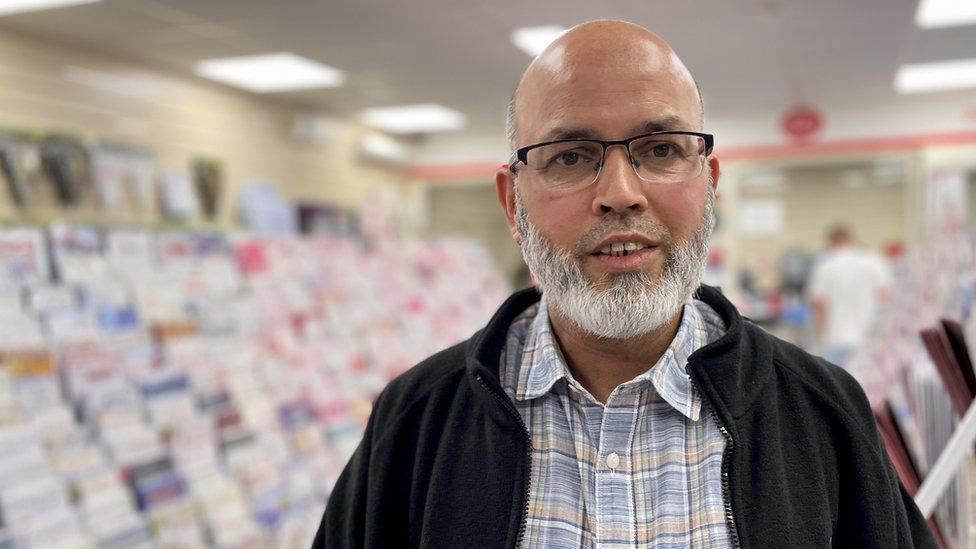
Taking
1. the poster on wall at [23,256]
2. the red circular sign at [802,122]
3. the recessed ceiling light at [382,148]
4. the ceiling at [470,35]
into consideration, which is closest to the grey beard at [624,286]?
the poster on wall at [23,256]

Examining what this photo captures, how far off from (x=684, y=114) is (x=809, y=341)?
10025 millimetres

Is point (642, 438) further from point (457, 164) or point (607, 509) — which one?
point (457, 164)

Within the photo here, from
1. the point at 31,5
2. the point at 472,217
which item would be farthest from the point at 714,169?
the point at 472,217

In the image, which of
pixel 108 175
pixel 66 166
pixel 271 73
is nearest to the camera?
pixel 66 166

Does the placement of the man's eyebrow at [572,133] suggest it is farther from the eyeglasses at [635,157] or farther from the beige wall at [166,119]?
the beige wall at [166,119]

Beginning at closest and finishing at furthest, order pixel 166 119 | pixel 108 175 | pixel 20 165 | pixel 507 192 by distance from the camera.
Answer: pixel 507 192, pixel 20 165, pixel 108 175, pixel 166 119

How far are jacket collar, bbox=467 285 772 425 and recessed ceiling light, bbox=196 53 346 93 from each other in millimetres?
5378

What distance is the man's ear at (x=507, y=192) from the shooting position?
1.30 meters

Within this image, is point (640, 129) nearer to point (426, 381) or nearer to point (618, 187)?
point (618, 187)

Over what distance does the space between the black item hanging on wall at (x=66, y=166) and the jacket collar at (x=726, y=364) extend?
487 centimetres

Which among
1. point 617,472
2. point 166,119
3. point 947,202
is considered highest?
point 166,119

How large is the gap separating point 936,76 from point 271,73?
6.35 m

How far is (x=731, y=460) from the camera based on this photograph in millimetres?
1034

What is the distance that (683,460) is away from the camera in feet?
3.52
